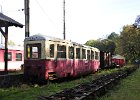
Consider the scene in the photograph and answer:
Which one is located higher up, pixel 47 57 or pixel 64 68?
pixel 47 57

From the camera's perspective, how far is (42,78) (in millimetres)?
20156

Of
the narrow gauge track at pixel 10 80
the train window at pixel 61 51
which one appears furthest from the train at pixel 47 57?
the narrow gauge track at pixel 10 80

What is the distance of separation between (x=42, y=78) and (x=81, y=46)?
777 centimetres

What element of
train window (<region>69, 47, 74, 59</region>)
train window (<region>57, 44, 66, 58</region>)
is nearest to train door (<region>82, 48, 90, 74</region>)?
train window (<region>69, 47, 74, 59</region>)

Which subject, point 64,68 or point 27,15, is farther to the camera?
point 27,15

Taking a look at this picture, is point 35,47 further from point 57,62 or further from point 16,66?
point 16,66

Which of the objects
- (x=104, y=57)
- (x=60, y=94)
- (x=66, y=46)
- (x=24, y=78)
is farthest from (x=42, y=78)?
(x=104, y=57)

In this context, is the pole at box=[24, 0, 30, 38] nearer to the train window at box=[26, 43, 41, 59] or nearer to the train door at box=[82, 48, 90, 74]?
the train door at box=[82, 48, 90, 74]

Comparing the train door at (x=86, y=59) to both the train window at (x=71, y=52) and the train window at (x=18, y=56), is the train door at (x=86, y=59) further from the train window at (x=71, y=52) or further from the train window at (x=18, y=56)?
the train window at (x=18, y=56)

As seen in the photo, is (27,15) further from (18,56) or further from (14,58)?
(18,56)

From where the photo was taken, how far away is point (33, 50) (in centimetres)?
2142

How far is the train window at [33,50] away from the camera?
20797 mm

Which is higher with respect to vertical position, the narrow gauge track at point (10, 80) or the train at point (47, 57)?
the train at point (47, 57)

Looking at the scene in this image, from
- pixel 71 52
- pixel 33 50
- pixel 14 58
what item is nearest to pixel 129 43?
pixel 14 58
